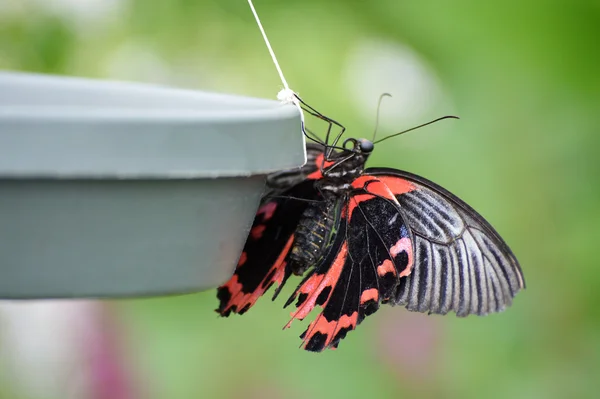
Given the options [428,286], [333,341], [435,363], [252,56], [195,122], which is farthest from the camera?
[252,56]

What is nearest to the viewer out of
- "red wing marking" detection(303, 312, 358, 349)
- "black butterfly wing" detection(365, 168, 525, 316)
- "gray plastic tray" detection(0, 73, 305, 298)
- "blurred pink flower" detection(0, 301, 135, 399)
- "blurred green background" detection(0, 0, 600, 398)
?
"gray plastic tray" detection(0, 73, 305, 298)

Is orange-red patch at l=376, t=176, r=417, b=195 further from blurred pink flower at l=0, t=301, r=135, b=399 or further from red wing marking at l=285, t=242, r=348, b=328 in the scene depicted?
blurred pink flower at l=0, t=301, r=135, b=399

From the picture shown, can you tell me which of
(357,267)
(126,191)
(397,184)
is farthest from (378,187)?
(126,191)

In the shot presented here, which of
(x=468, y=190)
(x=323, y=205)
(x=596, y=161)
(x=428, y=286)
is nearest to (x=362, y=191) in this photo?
(x=323, y=205)

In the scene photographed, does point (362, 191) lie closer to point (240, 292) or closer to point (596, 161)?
point (240, 292)

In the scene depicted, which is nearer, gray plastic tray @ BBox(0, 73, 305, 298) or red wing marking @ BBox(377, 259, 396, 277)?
gray plastic tray @ BBox(0, 73, 305, 298)

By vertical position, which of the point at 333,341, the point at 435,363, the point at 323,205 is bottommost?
the point at 435,363

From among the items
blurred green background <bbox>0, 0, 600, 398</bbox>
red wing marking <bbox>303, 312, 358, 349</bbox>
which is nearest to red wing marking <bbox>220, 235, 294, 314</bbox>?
red wing marking <bbox>303, 312, 358, 349</bbox>

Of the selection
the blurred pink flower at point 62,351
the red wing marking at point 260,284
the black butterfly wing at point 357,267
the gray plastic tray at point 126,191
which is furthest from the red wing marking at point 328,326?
the blurred pink flower at point 62,351
